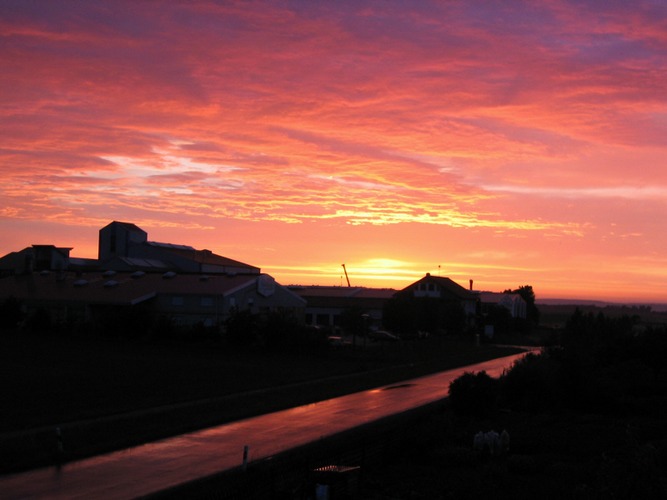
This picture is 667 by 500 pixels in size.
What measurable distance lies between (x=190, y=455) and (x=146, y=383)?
15.6m

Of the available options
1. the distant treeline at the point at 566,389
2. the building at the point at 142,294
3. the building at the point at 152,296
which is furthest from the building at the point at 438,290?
the distant treeline at the point at 566,389

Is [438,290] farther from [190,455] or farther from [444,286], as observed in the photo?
[190,455]

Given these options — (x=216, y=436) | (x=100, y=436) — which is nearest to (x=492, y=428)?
(x=216, y=436)

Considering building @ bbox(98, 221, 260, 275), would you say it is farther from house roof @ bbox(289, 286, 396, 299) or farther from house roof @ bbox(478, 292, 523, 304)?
house roof @ bbox(478, 292, 523, 304)

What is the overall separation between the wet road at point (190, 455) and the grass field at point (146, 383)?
3.14 ft

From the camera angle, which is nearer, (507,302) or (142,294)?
(142,294)

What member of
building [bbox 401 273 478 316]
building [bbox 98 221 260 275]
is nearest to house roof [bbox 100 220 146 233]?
building [bbox 98 221 260 275]

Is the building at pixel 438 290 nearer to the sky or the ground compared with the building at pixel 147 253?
nearer to the ground

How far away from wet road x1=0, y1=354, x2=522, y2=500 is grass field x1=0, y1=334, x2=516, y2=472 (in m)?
0.96

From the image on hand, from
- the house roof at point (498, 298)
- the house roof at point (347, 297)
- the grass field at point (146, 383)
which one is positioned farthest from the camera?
the house roof at point (498, 298)

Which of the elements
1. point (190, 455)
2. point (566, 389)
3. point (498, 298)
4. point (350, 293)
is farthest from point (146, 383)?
point (498, 298)

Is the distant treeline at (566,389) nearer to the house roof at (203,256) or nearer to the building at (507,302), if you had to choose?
the house roof at (203,256)

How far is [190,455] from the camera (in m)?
19.3

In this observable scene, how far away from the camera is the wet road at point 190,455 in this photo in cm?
1577
